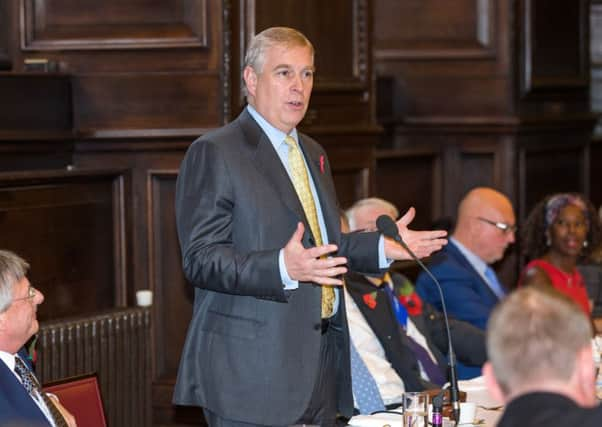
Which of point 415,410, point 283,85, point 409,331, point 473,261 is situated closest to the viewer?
point 415,410

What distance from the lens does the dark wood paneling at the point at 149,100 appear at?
17.3 ft

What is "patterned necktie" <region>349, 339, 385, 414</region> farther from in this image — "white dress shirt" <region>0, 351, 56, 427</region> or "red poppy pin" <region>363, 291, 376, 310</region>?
"white dress shirt" <region>0, 351, 56, 427</region>

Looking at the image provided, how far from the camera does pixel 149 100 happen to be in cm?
530

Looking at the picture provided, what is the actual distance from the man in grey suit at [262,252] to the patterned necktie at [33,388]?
329mm

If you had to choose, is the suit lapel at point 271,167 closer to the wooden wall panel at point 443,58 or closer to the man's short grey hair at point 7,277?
the man's short grey hair at point 7,277

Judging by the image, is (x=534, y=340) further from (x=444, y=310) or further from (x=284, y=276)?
(x=284, y=276)

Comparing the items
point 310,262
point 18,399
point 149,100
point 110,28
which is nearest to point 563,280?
point 149,100

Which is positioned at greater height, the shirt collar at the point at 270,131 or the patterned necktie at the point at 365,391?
the shirt collar at the point at 270,131

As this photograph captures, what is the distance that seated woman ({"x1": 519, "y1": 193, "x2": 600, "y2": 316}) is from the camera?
571cm

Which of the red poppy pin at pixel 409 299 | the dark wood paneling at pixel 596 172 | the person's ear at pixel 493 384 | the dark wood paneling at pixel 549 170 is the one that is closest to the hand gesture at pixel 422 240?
the person's ear at pixel 493 384

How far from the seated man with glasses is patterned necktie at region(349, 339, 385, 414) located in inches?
41.8

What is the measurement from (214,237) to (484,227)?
98.8 inches

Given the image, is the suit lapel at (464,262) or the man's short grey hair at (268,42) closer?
the man's short grey hair at (268,42)

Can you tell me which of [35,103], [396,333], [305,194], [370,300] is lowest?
[396,333]
